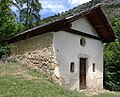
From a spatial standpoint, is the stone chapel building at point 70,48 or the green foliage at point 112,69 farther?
the green foliage at point 112,69

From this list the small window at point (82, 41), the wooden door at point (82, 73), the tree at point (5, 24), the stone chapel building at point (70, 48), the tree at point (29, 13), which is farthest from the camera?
the tree at point (29, 13)

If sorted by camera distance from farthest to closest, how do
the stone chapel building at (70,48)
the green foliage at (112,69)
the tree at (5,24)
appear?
1. the tree at (5,24)
2. the green foliage at (112,69)
3. the stone chapel building at (70,48)

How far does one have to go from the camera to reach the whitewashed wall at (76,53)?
11.4m

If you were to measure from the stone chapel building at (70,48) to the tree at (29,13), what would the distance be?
9713mm

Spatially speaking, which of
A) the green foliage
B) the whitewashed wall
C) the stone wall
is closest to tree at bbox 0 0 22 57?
the stone wall

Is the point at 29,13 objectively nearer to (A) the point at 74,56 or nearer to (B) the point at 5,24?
(B) the point at 5,24

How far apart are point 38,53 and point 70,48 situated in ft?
5.68

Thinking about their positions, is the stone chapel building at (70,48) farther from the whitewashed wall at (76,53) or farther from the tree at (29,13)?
the tree at (29,13)

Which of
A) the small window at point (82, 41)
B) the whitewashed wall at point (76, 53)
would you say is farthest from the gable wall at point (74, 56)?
the small window at point (82, 41)

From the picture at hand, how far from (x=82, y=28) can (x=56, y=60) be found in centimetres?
307

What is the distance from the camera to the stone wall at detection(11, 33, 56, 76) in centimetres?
1129

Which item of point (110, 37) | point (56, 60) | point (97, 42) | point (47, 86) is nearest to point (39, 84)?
point (47, 86)

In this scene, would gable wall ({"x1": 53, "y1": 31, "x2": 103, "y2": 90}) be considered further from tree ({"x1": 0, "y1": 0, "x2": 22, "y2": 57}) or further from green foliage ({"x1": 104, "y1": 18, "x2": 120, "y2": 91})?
tree ({"x1": 0, "y1": 0, "x2": 22, "y2": 57})

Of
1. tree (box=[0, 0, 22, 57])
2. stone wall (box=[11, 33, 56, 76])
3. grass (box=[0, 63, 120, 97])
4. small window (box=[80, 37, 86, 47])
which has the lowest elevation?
grass (box=[0, 63, 120, 97])
